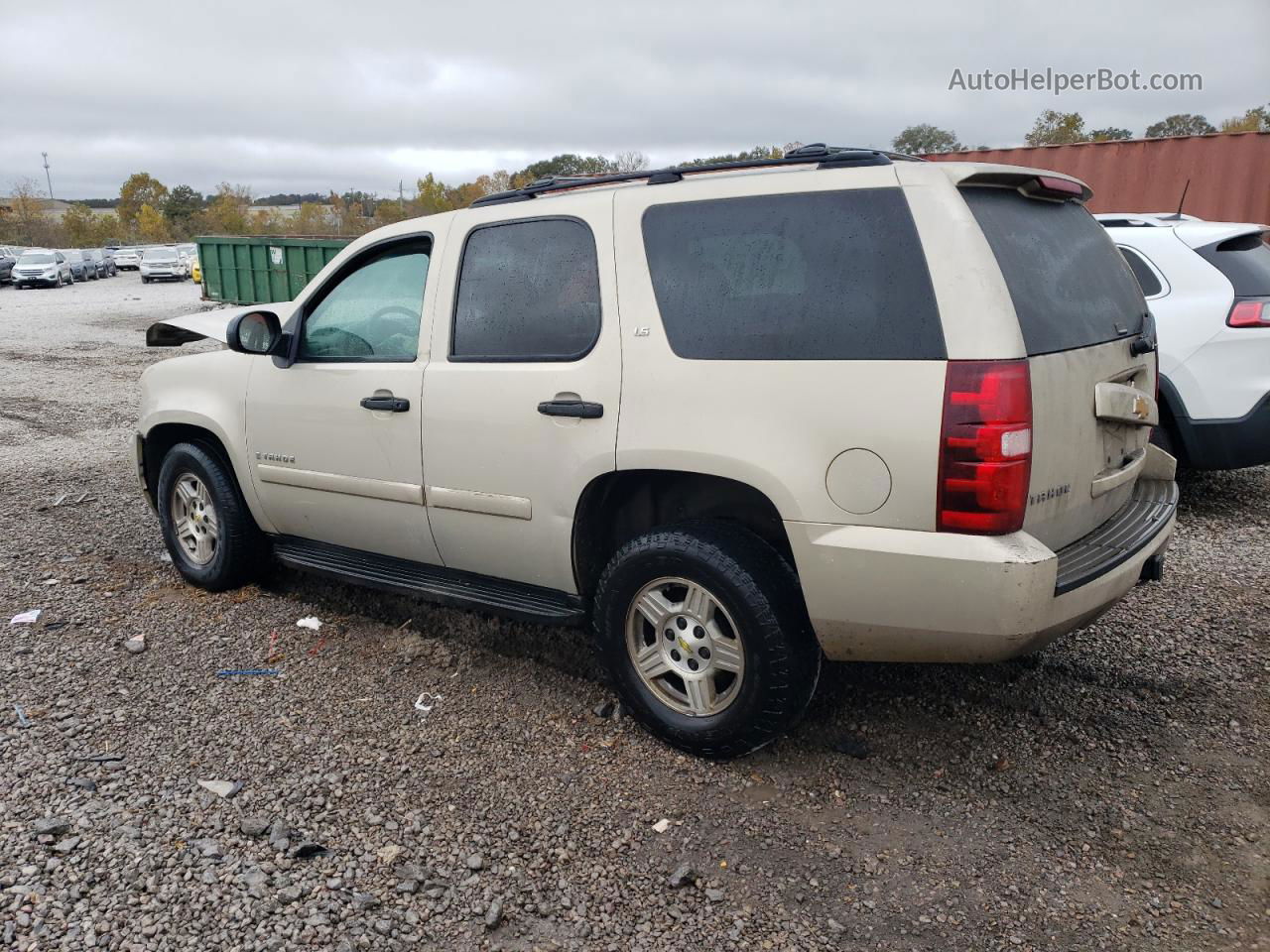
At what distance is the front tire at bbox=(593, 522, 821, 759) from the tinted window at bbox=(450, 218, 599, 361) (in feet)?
2.69

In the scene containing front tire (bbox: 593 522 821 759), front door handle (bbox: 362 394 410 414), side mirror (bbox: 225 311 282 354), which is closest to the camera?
front tire (bbox: 593 522 821 759)

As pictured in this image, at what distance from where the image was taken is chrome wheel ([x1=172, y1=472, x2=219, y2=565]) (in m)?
4.91

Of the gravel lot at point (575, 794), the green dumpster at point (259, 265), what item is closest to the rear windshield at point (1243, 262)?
the gravel lot at point (575, 794)

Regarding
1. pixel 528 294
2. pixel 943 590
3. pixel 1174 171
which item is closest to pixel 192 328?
pixel 528 294

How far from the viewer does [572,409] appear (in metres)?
3.40

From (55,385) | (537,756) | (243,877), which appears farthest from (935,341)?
(55,385)

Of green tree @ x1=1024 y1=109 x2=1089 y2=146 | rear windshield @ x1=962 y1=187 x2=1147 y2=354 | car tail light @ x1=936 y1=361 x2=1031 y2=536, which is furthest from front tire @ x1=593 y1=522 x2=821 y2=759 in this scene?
green tree @ x1=1024 y1=109 x2=1089 y2=146

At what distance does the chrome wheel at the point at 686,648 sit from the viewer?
10.5 feet

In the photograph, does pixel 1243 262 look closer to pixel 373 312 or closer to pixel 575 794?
pixel 373 312

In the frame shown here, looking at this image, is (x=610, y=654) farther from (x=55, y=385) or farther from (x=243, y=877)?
(x=55, y=385)

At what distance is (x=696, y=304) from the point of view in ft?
10.5

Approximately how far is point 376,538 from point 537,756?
1.33 metres

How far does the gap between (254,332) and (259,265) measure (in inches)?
691

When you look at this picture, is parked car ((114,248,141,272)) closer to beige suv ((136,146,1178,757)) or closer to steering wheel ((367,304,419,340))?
steering wheel ((367,304,419,340))
